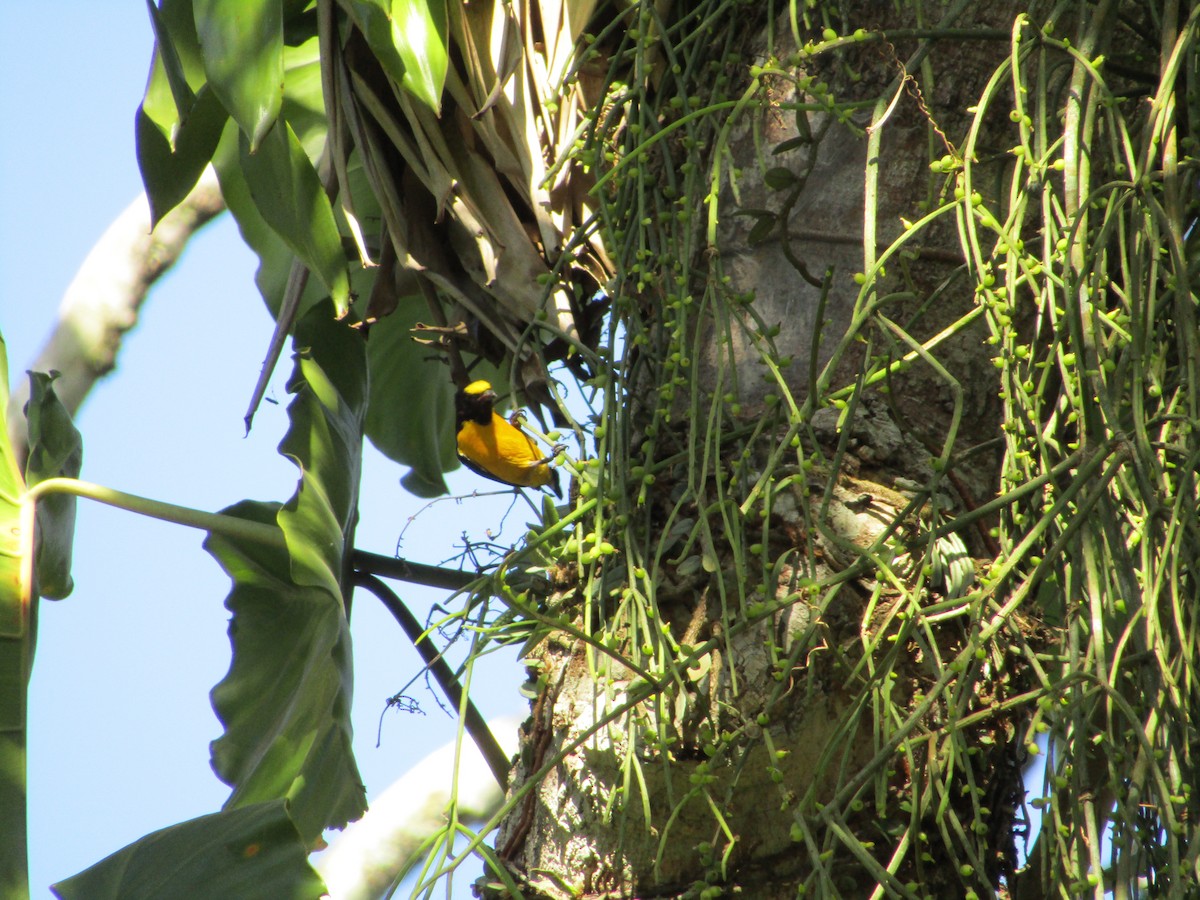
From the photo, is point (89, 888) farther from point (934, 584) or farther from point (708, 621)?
point (934, 584)

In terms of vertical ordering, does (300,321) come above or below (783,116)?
above

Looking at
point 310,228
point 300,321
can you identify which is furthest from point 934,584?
point 300,321

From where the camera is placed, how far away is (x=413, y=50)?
0.95m

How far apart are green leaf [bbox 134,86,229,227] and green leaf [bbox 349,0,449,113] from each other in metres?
0.20

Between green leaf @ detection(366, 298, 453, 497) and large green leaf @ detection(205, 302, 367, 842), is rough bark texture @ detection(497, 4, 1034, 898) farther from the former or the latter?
green leaf @ detection(366, 298, 453, 497)

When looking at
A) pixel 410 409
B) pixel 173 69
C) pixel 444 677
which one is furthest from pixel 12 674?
pixel 410 409

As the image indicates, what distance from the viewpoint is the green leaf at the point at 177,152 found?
1.02 metres

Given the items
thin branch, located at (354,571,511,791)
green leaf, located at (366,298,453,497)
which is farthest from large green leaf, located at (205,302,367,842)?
green leaf, located at (366,298,453,497)

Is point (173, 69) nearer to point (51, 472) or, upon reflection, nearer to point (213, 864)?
point (51, 472)

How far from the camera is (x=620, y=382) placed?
928mm

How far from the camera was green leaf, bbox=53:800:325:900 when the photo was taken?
0.85 meters

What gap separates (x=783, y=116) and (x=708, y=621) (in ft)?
1.57

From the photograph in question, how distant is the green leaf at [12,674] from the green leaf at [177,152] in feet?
0.96

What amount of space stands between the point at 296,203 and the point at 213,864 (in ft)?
1.86
